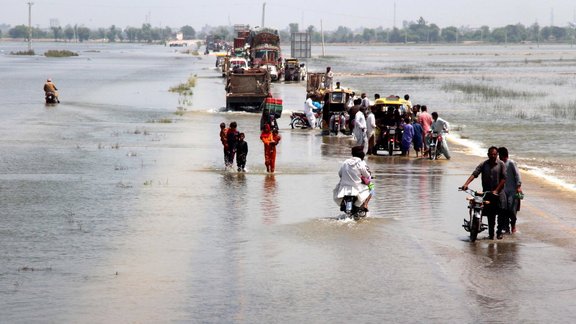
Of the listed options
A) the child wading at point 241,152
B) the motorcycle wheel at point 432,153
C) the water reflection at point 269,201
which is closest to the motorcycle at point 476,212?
the water reflection at point 269,201

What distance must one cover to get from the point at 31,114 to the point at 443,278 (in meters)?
36.1

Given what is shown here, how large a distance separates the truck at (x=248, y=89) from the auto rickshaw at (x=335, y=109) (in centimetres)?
1165

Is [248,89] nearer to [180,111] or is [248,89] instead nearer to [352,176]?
[180,111]

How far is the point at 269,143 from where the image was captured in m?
25.3

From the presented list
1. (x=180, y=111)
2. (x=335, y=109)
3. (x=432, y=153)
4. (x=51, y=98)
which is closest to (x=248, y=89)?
(x=180, y=111)

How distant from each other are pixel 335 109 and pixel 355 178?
775 inches

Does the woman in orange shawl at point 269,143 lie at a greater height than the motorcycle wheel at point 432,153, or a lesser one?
greater

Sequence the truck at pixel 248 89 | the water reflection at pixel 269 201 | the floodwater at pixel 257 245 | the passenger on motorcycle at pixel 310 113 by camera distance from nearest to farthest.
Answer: the floodwater at pixel 257 245 → the water reflection at pixel 269 201 → the passenger on motorcycle at pixel 310 113 → the truck at pixel 248 89

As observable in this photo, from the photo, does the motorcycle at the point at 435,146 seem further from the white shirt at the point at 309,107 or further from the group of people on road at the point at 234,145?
the white shirt at the point at 309,107

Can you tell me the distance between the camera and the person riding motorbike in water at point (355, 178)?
18.3 m

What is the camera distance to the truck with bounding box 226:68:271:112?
49.6m

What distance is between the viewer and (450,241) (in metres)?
17.4

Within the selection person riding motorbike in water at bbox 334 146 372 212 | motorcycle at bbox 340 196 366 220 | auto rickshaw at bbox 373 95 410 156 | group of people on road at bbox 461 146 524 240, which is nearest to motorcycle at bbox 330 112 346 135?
auto rickshaw at bbox 373 95 410 156

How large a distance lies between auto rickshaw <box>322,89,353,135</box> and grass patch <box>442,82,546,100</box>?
27.9 metres
